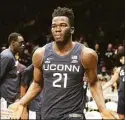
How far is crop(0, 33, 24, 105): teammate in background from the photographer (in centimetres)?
722

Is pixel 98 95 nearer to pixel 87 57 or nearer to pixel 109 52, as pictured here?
pixel 87 57

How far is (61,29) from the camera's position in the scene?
4.32 m

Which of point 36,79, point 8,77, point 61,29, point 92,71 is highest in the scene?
point 61,29

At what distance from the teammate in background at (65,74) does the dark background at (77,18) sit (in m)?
12.9

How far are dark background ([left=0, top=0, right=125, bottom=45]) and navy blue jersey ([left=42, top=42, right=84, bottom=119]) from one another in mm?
12898

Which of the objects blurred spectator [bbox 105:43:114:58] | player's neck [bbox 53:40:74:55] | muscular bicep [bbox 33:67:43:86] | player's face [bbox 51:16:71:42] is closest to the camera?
player's face [bbox 51:16:71:42]

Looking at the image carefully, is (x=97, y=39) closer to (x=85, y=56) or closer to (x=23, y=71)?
(x=23, y=71)

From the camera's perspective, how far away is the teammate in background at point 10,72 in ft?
23.7

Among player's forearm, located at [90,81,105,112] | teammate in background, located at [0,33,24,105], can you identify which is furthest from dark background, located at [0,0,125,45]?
player's forearm, located at [90,81,105,112]

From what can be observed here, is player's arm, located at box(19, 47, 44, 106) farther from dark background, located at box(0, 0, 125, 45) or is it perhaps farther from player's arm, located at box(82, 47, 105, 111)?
dark background, located at box(0, 0, 125, 45)

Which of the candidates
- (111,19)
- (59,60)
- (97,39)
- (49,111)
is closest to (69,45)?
(59,60)

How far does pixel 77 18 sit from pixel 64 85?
13624 millimetres

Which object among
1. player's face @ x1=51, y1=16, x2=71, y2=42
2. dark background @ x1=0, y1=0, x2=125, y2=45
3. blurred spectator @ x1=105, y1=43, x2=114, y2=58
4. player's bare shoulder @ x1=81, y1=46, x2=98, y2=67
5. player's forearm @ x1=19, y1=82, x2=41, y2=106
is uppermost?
player's face @ x1=51, y1=16, x2=71, y2=42

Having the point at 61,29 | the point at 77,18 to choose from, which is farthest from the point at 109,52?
the point at 61,29
